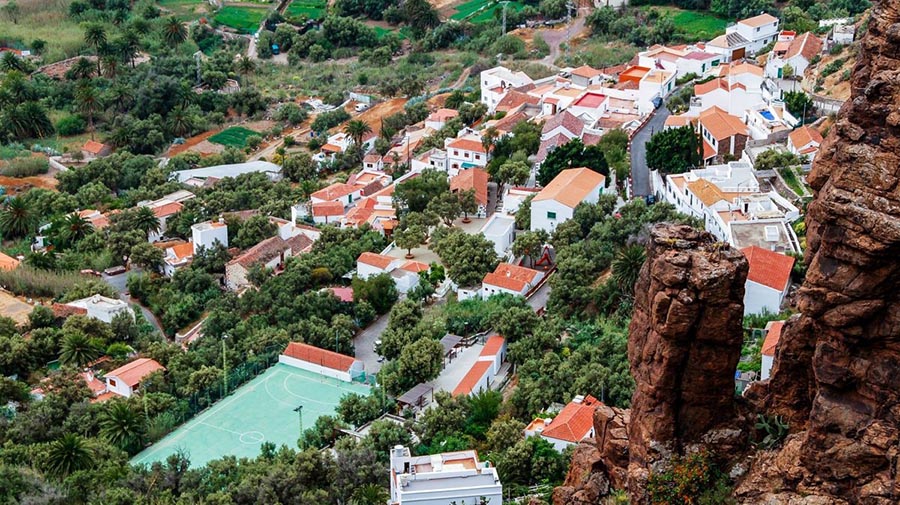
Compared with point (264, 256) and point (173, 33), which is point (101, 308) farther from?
point (173, 33)

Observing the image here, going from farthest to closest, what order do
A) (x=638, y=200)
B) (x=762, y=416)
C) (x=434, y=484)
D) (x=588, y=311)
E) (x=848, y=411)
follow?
(x=638, y=200)
(x=588, y=311)
(x=434, y=484)
(x=762, y=416)
(x=848, y=411)

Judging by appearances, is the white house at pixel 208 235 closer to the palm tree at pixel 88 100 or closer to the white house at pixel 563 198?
the white house at pixel 563 198

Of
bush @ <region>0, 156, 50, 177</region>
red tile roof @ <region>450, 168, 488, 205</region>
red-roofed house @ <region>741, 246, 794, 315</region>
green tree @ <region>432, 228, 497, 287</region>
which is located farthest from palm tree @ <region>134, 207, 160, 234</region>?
red-roofed house @ <region>741, 246, 794, 315</region>

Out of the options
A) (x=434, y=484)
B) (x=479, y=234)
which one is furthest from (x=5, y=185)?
(x=434, y=484)

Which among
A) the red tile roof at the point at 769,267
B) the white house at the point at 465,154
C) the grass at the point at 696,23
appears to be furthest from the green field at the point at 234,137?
the red tile roof at the point at 769,267

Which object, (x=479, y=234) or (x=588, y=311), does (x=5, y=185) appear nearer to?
(x=479, y=234)

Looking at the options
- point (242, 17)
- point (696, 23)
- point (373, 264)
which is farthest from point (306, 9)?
point (373, 264)
